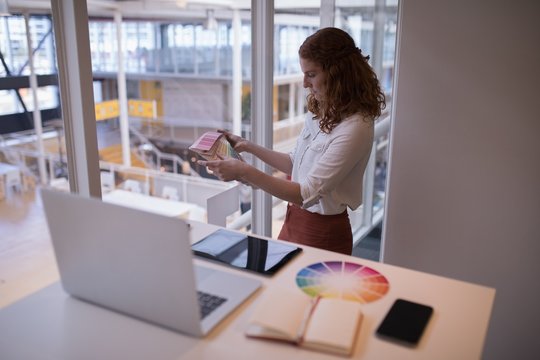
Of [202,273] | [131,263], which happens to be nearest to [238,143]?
[202,273]

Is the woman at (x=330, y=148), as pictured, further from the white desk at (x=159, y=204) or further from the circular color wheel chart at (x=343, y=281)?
the white desk at (x=159, y=204)

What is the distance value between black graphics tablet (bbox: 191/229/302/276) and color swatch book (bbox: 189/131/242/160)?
0.98 feet

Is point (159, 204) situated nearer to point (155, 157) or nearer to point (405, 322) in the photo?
point (155, 157)

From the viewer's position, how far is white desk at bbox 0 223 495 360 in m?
1.03

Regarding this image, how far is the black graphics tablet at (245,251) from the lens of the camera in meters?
1.41

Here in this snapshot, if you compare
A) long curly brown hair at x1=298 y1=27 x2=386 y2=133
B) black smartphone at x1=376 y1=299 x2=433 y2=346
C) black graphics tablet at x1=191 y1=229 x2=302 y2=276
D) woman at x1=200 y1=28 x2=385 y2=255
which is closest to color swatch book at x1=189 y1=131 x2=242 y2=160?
woman at x1=200 y1=28 x2=385 y2=255

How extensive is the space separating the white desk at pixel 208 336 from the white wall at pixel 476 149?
42.7 inches

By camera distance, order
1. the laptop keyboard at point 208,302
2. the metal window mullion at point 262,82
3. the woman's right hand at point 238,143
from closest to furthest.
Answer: the laptop keyboard at point 208,302 < the woman's right hand at point 238,143 < the metal window mullion at point 262,82

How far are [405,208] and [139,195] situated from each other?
55.2 inches

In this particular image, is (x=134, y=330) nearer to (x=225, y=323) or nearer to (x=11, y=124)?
(x=225, y=323)

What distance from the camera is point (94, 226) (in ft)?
3.58

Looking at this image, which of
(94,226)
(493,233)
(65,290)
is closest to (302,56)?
(94,226)

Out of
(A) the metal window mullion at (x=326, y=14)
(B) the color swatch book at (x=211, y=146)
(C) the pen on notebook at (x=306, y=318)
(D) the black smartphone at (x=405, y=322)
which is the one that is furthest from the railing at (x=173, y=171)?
(D) the black smartphone at (x=405, y=322)

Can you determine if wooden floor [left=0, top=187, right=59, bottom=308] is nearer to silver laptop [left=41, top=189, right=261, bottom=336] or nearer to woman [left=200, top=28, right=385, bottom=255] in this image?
silver laptop [left=41, top=189, right=261, bottom=336]
